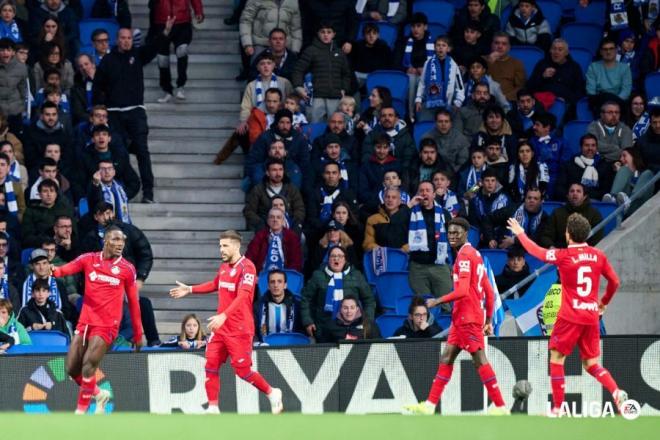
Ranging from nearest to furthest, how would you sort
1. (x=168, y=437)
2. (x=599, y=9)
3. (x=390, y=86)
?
1. (x=168, y=437)
2. (x=390, y=86)
3. (x=599, y=9)

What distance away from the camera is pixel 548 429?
10422 mm

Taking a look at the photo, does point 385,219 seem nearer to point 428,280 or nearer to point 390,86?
point 428,280

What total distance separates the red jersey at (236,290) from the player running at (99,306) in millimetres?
676

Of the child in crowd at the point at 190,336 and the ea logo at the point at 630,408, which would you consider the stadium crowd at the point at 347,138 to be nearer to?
the child in crowd at the point at 190,336

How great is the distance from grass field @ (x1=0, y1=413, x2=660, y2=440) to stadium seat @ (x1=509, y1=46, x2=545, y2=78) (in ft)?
33.7

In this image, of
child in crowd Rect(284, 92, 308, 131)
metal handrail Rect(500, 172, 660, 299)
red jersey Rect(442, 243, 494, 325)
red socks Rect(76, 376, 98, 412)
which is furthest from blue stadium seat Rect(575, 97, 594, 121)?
red socks Rect(76, 376, 98, 412)

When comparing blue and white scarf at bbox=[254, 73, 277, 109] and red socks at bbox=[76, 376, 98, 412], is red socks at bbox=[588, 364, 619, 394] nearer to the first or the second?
red socks at bbox=[76, 376, 98, 412]

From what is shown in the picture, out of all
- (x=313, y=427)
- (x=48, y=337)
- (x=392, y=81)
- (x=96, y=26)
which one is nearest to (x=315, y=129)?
(x=392, y=81)

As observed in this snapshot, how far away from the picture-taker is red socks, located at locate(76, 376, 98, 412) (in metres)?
14.1

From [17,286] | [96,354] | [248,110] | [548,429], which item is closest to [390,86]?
[248,110]

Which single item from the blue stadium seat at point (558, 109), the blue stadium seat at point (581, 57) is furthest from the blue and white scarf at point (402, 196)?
the blue stadium seat at point (581, 57)

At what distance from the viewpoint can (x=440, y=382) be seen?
46.5 feet

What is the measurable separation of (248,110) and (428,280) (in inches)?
140

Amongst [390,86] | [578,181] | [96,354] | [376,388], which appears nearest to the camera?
[96,354]
